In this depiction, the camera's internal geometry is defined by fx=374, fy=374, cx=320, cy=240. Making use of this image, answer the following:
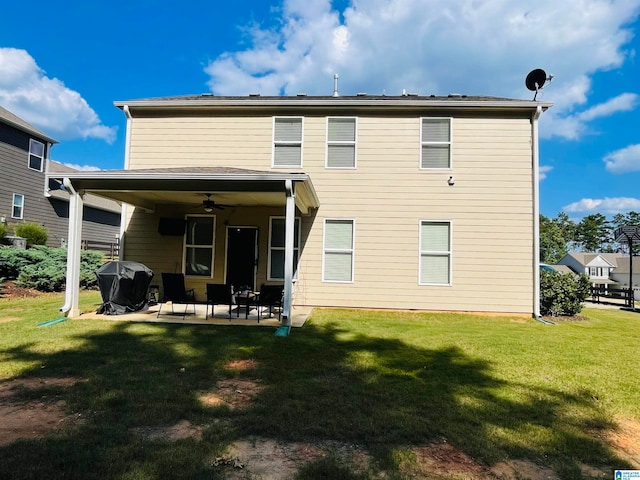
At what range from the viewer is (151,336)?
6246mm

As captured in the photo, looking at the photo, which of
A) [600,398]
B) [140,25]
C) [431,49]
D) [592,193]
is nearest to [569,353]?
[600,398]

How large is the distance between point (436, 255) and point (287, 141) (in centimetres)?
492

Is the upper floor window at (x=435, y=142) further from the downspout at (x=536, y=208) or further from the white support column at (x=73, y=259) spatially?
the white support column at (x=73, y=259)

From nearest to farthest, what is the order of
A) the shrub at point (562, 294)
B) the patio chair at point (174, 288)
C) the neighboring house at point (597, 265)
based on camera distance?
the patio chair at point (174, 288), the shrub at point (562, 294), the neighboring house at point (597, 265)

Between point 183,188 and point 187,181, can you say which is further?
point 183,188

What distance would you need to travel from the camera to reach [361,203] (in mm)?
9750

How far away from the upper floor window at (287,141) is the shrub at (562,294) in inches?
288

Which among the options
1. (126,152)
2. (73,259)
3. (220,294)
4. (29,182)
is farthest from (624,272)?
(29,182)

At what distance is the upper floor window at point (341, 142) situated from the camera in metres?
9.87

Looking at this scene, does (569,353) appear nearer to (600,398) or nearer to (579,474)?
(600,398)

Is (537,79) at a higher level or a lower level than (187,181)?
higher

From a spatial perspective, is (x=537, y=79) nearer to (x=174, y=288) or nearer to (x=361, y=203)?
(x=361, y=203)

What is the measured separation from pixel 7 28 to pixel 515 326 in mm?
19967

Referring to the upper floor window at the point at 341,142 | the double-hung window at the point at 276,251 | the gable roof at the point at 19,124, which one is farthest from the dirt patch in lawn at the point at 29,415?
the gable roof at the point at 19,124
